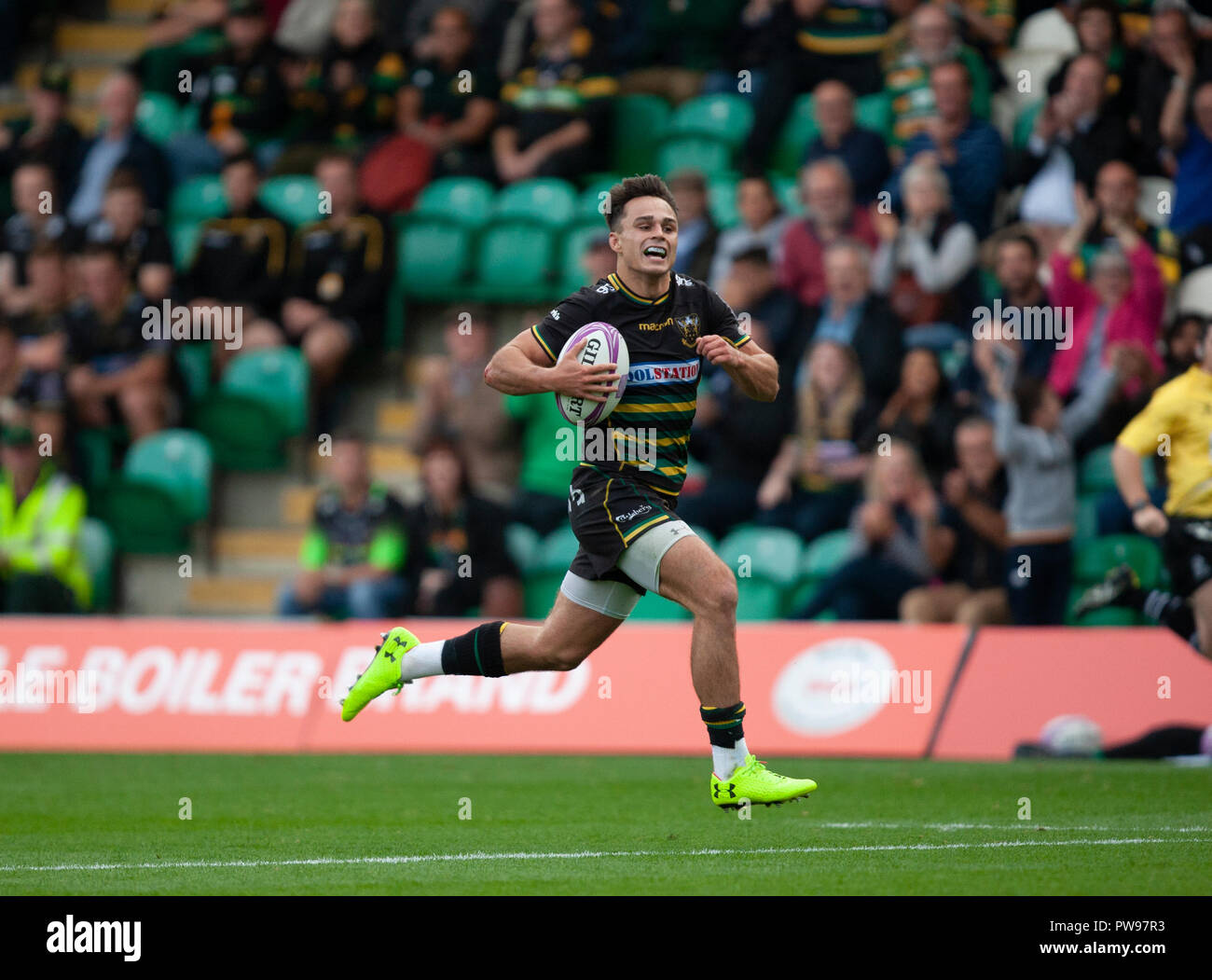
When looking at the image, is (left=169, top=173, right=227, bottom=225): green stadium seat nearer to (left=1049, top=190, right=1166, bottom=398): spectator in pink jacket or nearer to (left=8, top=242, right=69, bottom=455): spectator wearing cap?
(left=8, top=242, right=69, bottom=455): spectator wearing cap

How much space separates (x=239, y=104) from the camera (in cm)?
1861

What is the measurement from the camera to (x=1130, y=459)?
11.4 metres

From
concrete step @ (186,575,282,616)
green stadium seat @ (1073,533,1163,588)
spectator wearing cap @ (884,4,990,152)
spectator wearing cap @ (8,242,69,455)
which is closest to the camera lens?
green stadium seat @ (1073,533,1163,588)

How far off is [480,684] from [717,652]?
574 centimetres

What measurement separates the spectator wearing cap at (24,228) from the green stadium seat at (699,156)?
5.77 meters

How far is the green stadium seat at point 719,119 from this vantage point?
1683cm

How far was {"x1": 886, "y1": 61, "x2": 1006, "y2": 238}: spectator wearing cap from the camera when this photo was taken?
14906 mm

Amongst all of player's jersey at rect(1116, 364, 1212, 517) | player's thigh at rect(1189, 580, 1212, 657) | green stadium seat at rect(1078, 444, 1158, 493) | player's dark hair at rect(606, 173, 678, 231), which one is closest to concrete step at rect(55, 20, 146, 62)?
green stadium seat at rect(1078, 444, 1158, 493)

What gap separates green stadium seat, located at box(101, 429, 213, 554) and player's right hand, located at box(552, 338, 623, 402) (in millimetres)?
9053

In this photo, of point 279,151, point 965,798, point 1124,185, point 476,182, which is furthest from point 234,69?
point 965,798

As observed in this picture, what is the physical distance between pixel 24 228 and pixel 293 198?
108 inches

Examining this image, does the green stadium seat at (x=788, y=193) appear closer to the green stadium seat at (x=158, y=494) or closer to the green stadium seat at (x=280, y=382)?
the green stadium seat at (x=280, y=382)

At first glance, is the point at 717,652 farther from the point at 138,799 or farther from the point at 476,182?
the point at 476,182

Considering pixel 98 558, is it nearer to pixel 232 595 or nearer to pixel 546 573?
pixel 232 595
